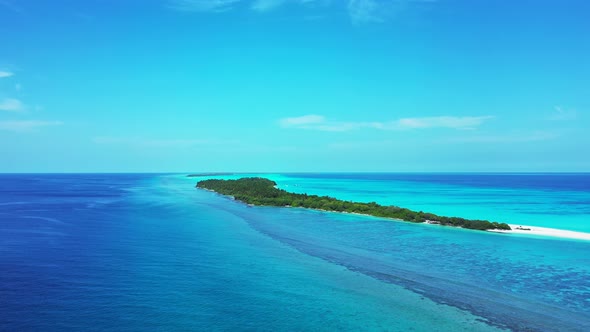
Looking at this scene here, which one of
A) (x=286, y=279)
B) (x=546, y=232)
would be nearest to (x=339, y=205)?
(x=546, y=232)

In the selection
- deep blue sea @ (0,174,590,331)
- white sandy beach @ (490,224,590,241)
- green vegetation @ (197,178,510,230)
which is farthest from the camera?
green vegetation @ (197,178,510,230)

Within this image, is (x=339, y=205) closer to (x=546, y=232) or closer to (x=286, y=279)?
(x=546, y=232)

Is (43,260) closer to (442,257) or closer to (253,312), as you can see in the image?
(253,312)

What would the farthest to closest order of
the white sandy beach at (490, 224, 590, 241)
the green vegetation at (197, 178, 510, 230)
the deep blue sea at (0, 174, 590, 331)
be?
the green vegetation at (197, 178, 510, 230)
the white sandy beach at (490, 224, 590, 241)
the deep blue sea at (0, 174, 590, 331)

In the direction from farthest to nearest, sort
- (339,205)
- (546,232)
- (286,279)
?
1. (339,205)
2. (546,232)
3. (286,279)

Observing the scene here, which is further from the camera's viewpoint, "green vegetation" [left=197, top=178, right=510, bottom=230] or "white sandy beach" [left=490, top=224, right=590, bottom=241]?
"green vegetation" [left=197, top=178, right=510, bottom=230]

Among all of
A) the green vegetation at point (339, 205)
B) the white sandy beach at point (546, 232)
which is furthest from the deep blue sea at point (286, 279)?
the green vegetation at point (339, 205)

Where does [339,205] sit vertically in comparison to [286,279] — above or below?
above

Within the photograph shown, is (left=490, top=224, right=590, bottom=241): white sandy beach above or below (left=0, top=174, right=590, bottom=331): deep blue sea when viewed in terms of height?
above

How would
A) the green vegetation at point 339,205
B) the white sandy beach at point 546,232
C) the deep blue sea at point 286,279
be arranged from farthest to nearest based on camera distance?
the green vegetation at point 339,205 → the white sandy beach at point 546,232 → the deep blue sea at point 286,279

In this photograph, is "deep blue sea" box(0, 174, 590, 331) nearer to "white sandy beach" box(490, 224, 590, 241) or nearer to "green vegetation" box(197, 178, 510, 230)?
"white sandy beach" box(490, 224, 590, 241)

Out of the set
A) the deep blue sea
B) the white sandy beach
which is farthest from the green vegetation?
the deep blue sea

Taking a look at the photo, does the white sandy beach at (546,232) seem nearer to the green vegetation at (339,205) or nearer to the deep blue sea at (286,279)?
the green vegetation at (339,205)
